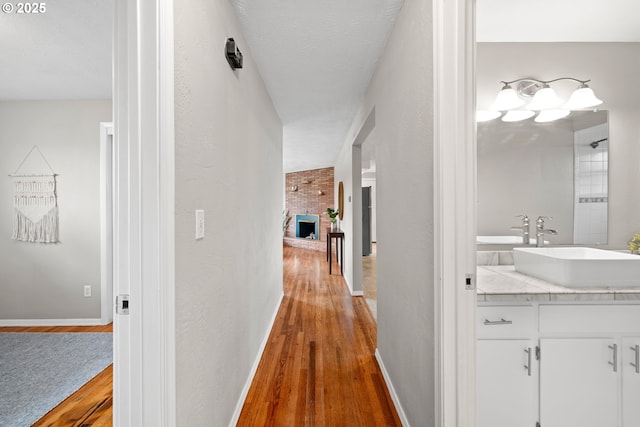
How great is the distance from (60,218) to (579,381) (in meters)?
4.36

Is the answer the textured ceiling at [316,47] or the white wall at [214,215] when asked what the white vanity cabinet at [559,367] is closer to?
the white wall at [214,215]

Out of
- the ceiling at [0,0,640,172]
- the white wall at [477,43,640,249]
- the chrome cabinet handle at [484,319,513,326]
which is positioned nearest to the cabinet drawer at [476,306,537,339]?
the chrome cabinet handle at [484,319,513,326]

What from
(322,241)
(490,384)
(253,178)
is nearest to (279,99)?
(253,178)

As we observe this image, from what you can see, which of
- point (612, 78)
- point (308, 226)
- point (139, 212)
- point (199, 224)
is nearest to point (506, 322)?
point (199, 224)

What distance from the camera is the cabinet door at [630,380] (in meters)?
1.38

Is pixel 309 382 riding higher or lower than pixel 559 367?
lower

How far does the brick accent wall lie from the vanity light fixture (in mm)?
6651

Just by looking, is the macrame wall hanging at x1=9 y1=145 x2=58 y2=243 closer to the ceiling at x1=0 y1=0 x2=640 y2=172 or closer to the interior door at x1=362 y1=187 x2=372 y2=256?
the ceiling at x1=0 y1=0 x2=640 y2=172

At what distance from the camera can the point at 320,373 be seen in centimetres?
225

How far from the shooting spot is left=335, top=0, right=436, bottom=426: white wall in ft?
4.47

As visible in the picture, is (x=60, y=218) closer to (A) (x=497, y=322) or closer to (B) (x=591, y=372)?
(A) (x=497, y=322)

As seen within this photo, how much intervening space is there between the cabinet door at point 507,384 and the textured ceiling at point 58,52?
2701 millimetres

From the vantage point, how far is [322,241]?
901 centimetres

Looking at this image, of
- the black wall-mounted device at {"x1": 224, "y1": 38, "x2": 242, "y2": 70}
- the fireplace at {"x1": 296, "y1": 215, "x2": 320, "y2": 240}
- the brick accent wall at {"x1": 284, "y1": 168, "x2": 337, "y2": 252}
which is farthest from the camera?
the fireplace at {"x1": 296, "y1": 215, "x2": 320, "y2": 240}
